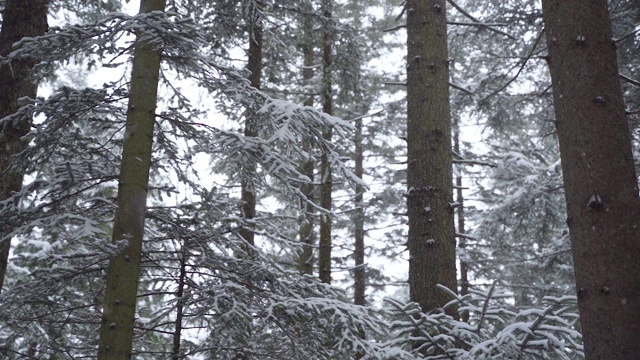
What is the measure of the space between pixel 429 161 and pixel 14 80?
5276 millimetres

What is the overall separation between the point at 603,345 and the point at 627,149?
121 cm

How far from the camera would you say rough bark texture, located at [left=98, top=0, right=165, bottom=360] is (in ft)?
13.4

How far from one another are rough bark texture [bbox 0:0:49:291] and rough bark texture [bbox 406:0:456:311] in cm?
465

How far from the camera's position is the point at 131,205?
438 centimetres

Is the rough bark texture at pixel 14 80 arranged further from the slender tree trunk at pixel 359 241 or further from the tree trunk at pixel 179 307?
the slender tree trunk at pixel 359 241

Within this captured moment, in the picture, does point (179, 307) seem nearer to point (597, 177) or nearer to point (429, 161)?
point (429, 161)

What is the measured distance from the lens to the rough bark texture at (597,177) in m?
2.76

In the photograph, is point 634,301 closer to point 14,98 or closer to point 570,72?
point 570,72

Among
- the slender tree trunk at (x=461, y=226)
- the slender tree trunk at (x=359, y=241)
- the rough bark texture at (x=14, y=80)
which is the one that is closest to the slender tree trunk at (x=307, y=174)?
the slender tree trunk at (x=359, y=241)

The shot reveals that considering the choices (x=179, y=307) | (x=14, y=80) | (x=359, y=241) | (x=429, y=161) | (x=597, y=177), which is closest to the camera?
(x=597, y=177)

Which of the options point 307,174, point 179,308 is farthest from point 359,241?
point 179,308

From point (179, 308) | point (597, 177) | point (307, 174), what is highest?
point (307, 174)

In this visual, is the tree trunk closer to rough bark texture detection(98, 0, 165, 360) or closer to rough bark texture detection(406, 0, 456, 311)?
rough bark texture detection(98, 0, 165, 360)

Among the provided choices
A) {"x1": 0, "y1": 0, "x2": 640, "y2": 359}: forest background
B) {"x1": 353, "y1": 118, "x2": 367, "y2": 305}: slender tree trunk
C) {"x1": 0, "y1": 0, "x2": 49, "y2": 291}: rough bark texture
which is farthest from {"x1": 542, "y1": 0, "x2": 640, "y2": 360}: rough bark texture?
{"x1": 353, "y1": 118, "x2": 367, "y2": 305}: slender tree trunk
